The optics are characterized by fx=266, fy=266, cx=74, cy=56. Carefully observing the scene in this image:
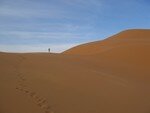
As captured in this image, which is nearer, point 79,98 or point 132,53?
point 79,98

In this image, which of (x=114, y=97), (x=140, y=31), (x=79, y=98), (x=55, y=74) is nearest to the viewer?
(x=79, y=98)

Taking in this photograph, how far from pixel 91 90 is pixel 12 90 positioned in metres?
2.85

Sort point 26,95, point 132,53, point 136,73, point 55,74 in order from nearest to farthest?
point 26,95 < point 55,74 < point 136,73 < point 132,53

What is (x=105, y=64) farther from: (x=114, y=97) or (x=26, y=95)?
(x=26, y=95)

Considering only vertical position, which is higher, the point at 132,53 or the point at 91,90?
the point at 132,53

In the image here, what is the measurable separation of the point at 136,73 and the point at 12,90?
9.82 m

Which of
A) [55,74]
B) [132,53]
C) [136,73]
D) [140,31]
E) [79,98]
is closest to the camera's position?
[79,98]

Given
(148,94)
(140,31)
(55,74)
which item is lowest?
(148,94)

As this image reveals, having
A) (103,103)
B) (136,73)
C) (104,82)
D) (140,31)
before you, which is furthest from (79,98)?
(140,31)

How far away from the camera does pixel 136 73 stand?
51.3ft

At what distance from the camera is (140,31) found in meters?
40.8

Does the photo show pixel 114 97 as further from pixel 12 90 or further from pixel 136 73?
pixel 136 73

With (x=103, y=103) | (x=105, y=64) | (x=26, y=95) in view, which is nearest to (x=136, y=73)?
(x=105, y=64)

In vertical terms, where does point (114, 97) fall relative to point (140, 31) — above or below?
below
